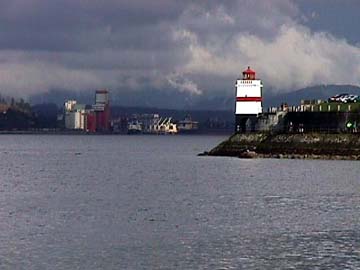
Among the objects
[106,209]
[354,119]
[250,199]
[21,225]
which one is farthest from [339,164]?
[21,225]

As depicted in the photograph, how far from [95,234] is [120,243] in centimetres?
241

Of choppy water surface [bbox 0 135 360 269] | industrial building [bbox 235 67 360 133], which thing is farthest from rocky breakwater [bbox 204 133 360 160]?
choppy water surface [bbox 0 135 360 269]

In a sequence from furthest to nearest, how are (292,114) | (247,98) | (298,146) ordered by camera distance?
(247,98), (292,114), (298,146)

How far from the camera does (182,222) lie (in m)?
39.9

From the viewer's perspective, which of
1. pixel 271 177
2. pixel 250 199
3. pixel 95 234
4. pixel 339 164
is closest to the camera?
pixel 95 234

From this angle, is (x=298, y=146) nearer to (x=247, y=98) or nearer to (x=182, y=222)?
(x=247, y=98)

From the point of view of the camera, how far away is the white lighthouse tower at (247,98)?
101m

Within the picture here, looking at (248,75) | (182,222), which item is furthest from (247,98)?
(182,222)

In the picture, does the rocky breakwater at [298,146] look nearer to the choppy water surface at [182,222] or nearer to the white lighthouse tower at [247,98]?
the white lighthouse tower at [247,98]

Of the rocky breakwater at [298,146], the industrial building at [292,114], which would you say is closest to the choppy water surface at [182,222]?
the rocky breakwater at [298,146]

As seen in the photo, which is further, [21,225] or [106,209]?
[106,209]

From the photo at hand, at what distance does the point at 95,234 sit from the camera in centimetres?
3591

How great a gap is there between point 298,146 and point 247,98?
1332cm

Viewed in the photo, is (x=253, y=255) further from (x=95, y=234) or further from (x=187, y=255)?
(x=95, y=234)
